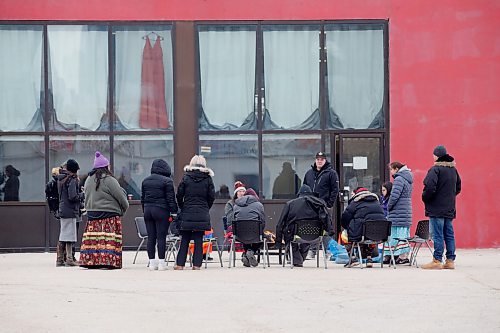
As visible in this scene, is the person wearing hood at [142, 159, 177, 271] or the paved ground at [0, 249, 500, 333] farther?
the person wearing hood at [142, 159, 177, 271]

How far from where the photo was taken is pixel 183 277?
54.4 ft

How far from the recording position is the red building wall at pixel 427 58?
24.0 m

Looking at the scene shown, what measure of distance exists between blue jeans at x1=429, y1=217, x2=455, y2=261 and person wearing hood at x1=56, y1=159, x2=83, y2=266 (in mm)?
5480

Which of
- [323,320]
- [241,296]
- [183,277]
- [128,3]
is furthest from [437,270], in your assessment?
[128,3]

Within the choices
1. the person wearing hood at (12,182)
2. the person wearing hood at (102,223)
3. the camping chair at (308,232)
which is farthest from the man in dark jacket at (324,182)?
the person wearing hood at (12,182)

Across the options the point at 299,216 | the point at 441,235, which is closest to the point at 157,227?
the point at 299,216

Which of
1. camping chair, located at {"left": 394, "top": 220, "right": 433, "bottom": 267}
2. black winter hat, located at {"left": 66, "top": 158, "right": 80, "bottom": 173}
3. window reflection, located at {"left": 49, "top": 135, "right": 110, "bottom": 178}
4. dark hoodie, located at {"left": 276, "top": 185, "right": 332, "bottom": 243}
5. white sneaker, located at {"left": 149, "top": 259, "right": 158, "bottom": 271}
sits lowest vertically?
white sneaker, located at {"left": 149, "top": 259, "right": 158, "bottom": 271}

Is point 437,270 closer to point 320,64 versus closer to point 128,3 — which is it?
point 320,64

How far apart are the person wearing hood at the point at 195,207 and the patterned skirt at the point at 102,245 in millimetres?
929

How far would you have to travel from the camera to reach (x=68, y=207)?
63.5 feet

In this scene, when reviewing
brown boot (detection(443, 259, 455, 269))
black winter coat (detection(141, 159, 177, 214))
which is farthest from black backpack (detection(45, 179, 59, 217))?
brown boot (detection(443, 259, 455, 269))

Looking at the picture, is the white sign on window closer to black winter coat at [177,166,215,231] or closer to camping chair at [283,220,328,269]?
camping chair at [283,220,328,269]

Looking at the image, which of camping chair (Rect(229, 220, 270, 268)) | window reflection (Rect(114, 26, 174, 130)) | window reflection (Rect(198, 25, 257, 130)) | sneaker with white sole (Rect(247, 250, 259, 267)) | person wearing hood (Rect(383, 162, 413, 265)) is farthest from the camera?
window reflection (Rect(198, 25, 257, 130))

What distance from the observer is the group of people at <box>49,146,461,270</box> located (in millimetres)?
18062
